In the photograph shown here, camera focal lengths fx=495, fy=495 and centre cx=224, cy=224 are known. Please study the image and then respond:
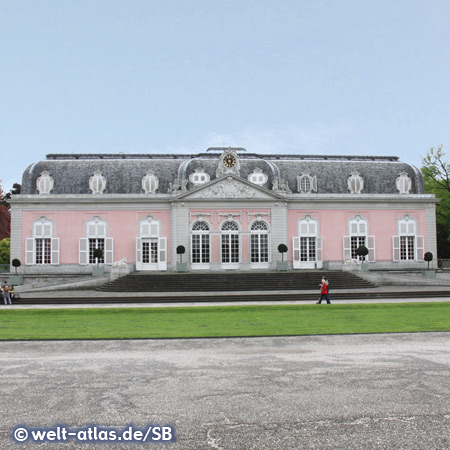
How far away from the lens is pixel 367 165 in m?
39.9

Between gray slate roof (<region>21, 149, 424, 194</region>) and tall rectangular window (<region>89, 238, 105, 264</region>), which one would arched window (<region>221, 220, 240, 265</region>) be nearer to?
gray slate roof (<region>21, 149, 424, 194</region>)

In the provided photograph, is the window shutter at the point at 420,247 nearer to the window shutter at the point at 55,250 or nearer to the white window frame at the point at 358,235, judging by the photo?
the white window frame at the point at 358,235

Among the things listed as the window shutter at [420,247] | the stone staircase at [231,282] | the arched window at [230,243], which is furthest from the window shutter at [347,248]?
the arched window at [230,243]

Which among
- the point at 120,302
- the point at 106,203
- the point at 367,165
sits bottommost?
the point at 120,302

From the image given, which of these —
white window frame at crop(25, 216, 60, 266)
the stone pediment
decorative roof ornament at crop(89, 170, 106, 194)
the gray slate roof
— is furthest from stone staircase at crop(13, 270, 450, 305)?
decorative roof ornament at crop(89, 170, 106, 194)

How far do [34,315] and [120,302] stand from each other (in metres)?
5.29

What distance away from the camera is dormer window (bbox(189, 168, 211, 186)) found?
123ft

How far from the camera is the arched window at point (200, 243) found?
3662cm

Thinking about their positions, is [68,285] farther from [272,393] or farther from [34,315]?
[272,393]

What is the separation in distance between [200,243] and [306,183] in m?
9.60

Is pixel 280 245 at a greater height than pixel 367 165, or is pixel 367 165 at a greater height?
pixel 367 165

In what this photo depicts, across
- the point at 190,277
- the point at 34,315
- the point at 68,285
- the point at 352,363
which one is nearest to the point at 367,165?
the point at 190,277

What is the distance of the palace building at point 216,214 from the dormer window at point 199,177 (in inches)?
3.0

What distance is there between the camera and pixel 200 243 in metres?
36.8
